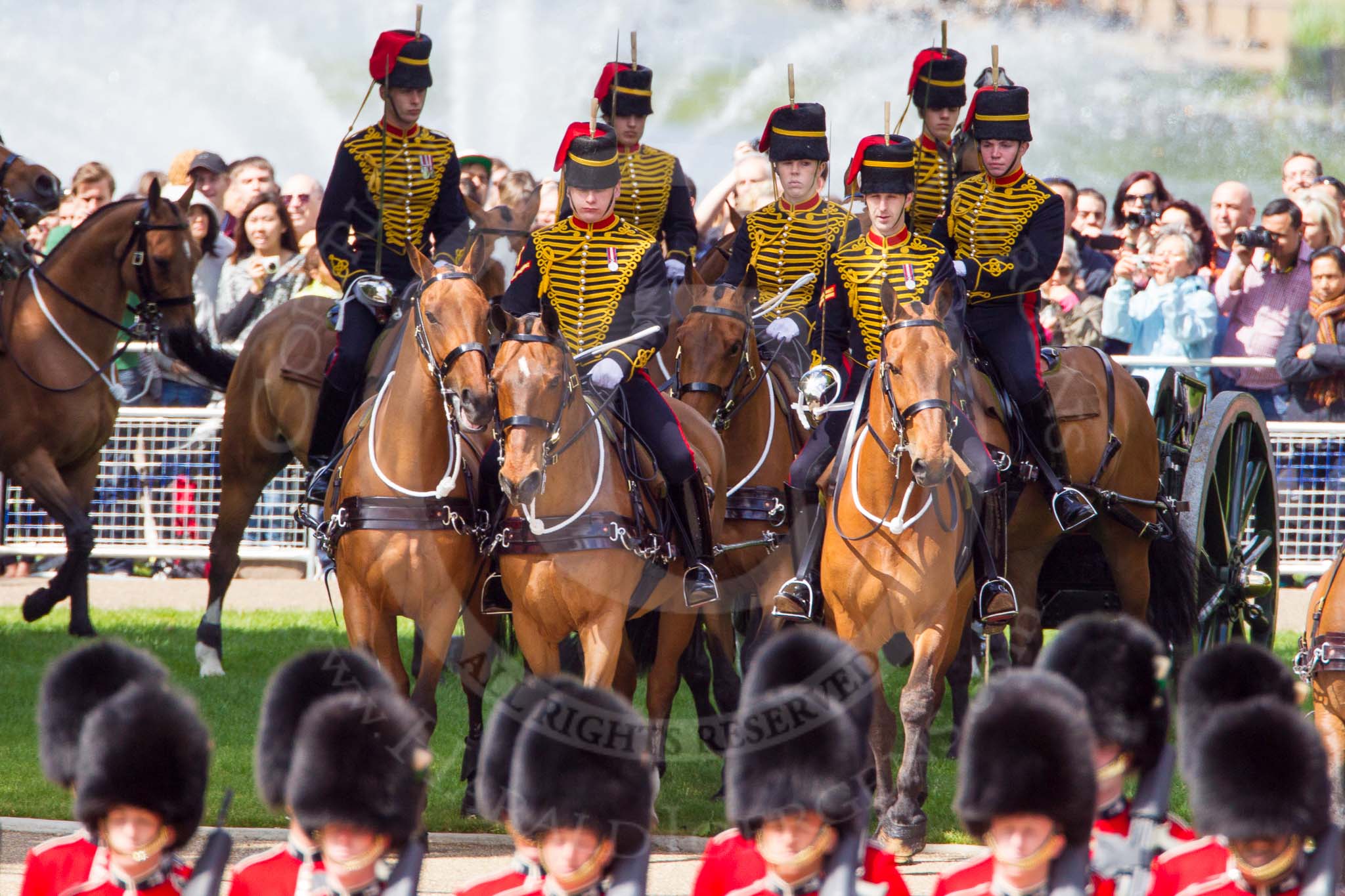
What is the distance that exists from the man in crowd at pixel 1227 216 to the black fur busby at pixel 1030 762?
300 inches

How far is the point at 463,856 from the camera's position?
21.2 feet

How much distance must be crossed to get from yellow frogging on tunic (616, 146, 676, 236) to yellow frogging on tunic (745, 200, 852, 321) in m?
0.51

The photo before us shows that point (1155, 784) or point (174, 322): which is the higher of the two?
point (174, 322)

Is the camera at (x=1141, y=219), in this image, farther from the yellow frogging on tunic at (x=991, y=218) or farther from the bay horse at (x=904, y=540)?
the bay horse at (x=904, y=540)

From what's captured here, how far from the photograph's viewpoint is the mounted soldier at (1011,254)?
778cm

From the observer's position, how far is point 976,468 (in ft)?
22.4

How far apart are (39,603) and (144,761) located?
5972 mm

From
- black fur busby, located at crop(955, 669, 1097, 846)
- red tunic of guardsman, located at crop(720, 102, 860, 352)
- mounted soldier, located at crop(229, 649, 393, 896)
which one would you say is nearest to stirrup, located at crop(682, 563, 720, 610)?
red tunic of guardsman, located at crop(720, 102, 860, 352)

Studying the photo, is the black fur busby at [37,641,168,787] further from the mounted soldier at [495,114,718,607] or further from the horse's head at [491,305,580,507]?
the mounted soldier at [495,114,718,607]

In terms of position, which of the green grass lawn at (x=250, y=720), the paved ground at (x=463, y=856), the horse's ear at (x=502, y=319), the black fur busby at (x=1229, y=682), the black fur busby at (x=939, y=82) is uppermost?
the black fur busby at (x=939, y=82)

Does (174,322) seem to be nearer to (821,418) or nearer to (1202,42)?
(821,418)

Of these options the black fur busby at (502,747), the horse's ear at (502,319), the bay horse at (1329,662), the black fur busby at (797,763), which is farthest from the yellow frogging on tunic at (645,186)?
the black fur busby at (797,763)

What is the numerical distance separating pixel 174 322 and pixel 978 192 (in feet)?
13.6

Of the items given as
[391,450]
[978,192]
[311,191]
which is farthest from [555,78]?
[391,450]
